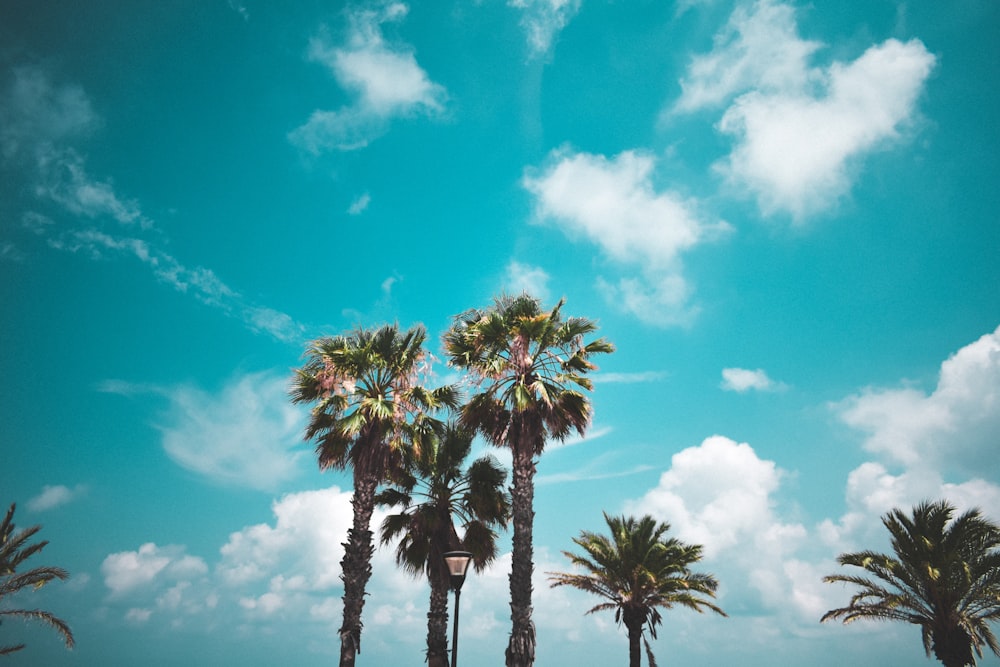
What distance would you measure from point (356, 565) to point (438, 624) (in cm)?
592

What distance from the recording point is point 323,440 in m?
20.5

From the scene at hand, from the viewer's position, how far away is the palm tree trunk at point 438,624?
74.5 feet

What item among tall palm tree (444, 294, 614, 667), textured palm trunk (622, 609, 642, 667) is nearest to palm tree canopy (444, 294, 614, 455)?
tall palm tree (444, 294, 614, 667)

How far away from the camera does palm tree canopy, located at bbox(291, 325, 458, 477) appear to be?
20141 millimetres

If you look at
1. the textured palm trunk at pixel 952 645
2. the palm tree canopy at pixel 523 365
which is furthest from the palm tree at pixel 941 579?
the palm tree canopy at pixel 523 365

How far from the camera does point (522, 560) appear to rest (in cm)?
1884

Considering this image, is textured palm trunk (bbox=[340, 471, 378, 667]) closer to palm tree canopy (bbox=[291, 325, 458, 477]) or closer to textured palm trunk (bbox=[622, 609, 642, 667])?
palm tree canopy (bbox=[291, 325, 458, 477])

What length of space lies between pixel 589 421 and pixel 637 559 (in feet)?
35.9

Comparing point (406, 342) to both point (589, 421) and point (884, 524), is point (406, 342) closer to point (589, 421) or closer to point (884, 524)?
point (589, 421)

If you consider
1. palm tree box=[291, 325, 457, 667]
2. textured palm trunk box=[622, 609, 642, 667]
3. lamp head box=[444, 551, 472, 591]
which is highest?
palm tree box=[291, 325, 457, 667]

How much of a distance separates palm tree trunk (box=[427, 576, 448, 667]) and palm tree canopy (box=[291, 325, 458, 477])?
605 centimetres

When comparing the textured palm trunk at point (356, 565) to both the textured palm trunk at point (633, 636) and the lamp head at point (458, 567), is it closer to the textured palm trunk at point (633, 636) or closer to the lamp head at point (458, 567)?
the lamp head at point (458, 567)

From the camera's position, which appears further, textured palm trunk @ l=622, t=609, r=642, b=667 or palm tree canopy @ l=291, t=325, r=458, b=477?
textured palm trunk @ l=622, t=609, r=642, b=667

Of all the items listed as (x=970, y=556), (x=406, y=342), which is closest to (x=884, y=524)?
(x=970, y=556)
